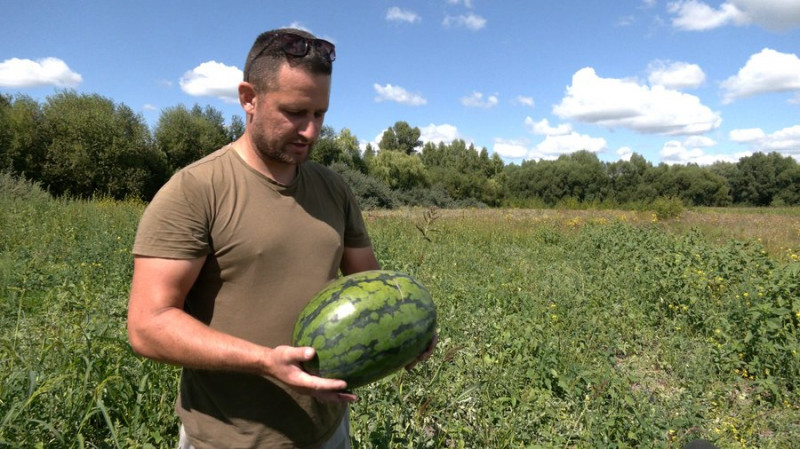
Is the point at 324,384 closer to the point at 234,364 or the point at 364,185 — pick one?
the point at 234,364

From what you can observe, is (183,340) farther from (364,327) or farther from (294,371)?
(364,327)

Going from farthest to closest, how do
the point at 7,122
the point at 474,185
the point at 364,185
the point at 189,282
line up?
1. the point at 474,185
2. the point at 364,185
3. the point at 7,122
4. the point at 189,282

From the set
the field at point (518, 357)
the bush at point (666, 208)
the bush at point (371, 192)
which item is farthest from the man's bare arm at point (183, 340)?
the bush at point (371, 192)

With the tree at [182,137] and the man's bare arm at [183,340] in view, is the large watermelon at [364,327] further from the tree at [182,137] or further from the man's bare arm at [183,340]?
the tree at [182,137]

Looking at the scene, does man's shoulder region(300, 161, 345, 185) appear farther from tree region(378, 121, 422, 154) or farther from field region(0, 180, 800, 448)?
tree region(378, 121, 422, 154)

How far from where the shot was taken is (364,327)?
1622mm

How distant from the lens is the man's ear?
1.58m

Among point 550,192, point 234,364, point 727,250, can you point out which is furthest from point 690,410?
point 550,192

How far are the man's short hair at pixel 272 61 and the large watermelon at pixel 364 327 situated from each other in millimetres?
707

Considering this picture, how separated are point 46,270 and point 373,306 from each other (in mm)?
6664

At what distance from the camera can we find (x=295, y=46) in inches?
61.7

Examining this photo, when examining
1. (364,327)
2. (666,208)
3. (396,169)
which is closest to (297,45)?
(364,327)

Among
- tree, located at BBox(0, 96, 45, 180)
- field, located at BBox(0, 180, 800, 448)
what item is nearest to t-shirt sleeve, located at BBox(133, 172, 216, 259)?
field, located at BBox(0, 180, 800, 448)

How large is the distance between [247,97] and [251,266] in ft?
1.81
